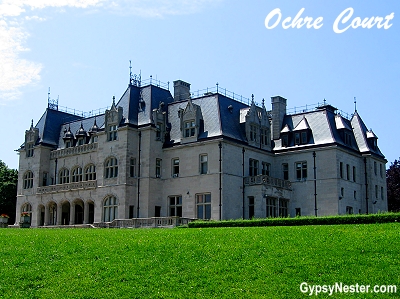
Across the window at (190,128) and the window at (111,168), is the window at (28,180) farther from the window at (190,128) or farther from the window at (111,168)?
the window at (190,128)

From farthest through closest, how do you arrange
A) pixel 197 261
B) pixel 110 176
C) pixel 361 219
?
pixel 110 176
pixel 361 219
pixel 197 261

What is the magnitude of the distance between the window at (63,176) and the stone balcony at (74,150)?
1736 mm

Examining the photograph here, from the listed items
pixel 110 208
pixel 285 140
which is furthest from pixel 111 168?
pixel 285 140

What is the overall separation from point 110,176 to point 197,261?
3392cm

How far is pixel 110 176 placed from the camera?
55938 mm

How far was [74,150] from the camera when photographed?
62594 mm

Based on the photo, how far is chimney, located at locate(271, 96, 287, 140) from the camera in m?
60.6

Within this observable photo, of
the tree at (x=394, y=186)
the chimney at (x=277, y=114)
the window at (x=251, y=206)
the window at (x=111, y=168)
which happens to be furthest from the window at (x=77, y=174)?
the tree at (x=394, y=186)

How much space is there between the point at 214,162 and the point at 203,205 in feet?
13.9

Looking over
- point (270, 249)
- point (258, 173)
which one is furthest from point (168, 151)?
point (270, 249)

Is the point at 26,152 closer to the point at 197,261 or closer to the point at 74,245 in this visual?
the point at 74,245

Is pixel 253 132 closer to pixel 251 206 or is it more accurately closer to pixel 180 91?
pixel 251 206

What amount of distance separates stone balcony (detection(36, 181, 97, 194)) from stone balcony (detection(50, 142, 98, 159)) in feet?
12.8

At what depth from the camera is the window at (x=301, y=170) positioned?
5622 centimetres
